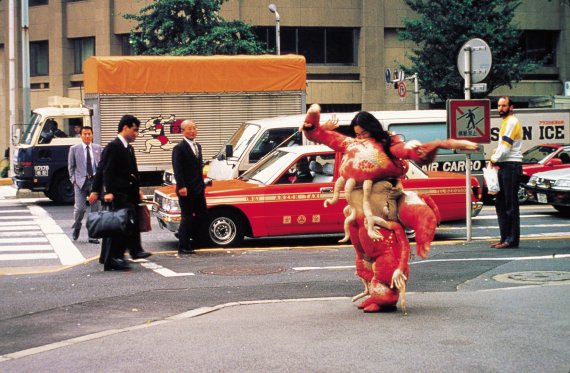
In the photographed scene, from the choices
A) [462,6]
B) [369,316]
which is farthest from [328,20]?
[369,316]

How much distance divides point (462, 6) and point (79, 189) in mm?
22451

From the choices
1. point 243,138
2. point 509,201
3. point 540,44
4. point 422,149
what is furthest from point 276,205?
point 540,44

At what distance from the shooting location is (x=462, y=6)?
34.7m

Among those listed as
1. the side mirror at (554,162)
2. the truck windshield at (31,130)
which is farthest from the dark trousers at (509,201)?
the truck windshield at (31,130)

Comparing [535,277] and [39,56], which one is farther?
[39,56]

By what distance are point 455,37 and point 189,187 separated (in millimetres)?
23975

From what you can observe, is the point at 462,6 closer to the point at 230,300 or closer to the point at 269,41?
the point at 269,41

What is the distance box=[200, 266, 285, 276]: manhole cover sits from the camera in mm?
11508

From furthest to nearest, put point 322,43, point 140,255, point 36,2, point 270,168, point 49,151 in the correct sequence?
point 36,2
point 322,43
point 49,151
point 270,168
point 140,255

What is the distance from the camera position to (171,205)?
14.0 m

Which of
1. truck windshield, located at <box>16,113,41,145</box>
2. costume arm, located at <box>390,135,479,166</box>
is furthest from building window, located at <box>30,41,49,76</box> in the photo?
costume arm, located at <box>390,135,479,166</box>

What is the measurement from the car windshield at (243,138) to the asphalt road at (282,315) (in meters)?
4.24

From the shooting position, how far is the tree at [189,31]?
3488 cm

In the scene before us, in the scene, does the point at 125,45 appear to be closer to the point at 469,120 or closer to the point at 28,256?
the point at 28,256
